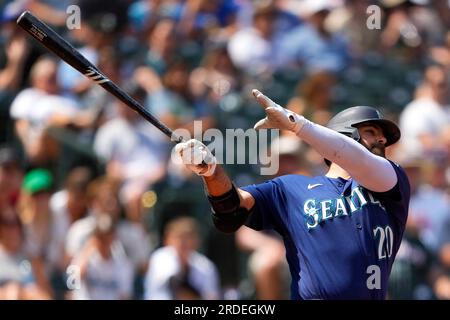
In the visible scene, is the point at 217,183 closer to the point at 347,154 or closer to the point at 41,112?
the point at 347,154

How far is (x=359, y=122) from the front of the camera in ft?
16.8

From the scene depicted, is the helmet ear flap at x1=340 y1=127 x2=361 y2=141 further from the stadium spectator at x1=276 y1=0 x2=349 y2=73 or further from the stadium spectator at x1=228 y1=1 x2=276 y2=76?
the stadium spectator at x1=276 y1=0 x2=349 y2=73

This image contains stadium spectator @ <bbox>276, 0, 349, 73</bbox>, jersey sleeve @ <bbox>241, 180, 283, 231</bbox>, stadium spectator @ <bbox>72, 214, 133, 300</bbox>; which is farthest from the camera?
stadium spectator @ <bbox>276, 0, 349, 73</bbox>

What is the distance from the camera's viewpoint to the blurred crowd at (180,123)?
8.15 metres

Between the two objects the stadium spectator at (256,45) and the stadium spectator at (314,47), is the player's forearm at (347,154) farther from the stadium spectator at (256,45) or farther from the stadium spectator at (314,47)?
the stadium spectator at (314,47)

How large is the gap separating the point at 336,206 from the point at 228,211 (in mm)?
549

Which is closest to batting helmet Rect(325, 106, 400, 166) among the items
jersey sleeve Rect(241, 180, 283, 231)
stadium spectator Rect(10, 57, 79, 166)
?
jersey sleeve Rect(241, 180, 283, 231)

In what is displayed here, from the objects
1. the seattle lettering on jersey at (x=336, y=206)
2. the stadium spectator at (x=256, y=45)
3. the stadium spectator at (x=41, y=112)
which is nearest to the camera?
the seattle lettering on jersey at (x=336, y=206)

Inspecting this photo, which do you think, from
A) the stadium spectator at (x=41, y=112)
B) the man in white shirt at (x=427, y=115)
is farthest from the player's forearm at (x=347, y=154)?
the man in white shirt at (x=427, y=115)

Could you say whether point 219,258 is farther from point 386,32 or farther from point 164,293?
point 386,32

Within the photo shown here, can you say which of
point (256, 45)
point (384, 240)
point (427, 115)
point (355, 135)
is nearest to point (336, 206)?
point (384, 240)

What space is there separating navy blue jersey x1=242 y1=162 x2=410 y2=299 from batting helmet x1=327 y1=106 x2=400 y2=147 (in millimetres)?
250

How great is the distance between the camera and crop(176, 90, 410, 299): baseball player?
15.4ft
